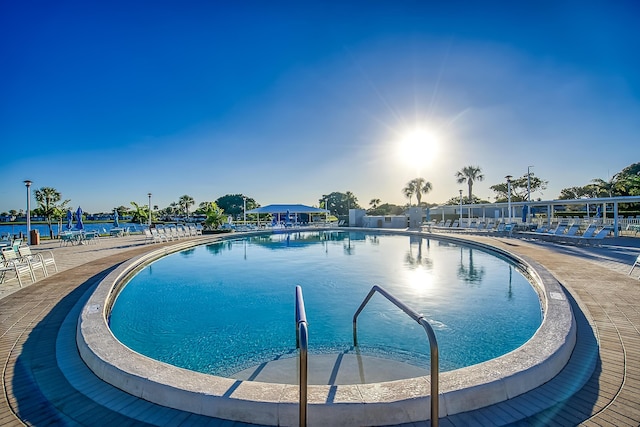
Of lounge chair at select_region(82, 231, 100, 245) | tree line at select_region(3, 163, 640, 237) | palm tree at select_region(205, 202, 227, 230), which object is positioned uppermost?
tree line at select_region(3, 163, 640, 237)


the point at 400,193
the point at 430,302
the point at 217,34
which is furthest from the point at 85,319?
the point at 400,193

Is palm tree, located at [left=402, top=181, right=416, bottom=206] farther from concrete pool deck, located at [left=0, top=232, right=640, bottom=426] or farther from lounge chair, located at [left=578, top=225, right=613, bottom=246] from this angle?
concrete pool deck, located at [left=0, top=232, right=640, bottom=426]

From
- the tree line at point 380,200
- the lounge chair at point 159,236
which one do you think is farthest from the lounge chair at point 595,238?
the lounge chair at point 159,236

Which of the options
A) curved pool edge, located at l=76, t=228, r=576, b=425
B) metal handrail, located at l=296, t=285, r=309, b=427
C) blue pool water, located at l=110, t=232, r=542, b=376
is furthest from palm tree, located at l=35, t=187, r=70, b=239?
metal handrail, located at l=296, t=285, r=309, b=427

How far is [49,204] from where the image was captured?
19.2 m

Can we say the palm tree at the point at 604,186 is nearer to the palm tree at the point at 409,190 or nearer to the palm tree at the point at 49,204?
the palm tree at the point at 409,190

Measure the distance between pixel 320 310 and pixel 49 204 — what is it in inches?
855

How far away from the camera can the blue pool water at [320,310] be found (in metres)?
4.48

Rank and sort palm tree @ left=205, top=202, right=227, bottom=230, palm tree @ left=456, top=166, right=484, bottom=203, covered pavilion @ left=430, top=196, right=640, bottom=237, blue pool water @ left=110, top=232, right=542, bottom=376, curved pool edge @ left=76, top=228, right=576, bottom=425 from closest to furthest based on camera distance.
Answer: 1. curved pool edge @ left=76, top=228, right=576, bottom=425
2. blue pool water @ left=110, top=232, right=542, bottom=376
3. covered pavilion @ left=430, top=196, right=640, bottom=237
4. palm tree @ left=205, top=202, right=227, bottom=230
5. palm tree @ left=456, top=166, right=484, bottom=203

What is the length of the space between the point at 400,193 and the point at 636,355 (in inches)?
1510

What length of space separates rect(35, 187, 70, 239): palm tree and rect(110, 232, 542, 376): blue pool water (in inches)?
523

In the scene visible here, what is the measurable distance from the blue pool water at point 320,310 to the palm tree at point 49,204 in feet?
43.6

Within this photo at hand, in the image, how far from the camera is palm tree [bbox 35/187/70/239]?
1886 cm

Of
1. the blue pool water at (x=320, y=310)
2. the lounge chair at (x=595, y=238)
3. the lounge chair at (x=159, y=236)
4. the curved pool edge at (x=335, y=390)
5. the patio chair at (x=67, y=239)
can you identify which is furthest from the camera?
the lounge chair at (x=159, y=236)
